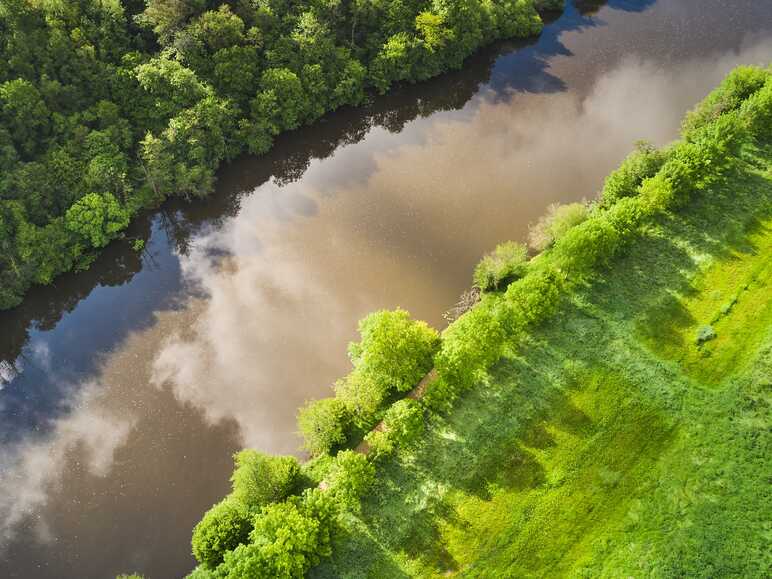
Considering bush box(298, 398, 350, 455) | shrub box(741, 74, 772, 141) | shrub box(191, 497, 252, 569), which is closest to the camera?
shrub box(191, 497, 252, 569)

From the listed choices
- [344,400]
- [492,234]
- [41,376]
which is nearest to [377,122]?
[492,234]

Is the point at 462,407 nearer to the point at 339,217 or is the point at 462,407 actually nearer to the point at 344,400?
the point at 344,400

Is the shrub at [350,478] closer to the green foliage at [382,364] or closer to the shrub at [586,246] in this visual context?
the green foliage at [382,364]

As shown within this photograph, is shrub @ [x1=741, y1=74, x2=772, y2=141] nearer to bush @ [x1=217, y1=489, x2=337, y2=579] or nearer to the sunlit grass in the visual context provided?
the sunlit grass

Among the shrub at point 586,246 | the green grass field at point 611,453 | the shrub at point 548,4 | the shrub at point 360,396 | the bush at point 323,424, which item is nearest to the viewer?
the green grass field at point 611,453

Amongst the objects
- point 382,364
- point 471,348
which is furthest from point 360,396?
point 471,348

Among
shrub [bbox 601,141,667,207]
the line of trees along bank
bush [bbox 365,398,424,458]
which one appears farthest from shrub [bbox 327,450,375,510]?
shrub [bbox 601,141,667,207]

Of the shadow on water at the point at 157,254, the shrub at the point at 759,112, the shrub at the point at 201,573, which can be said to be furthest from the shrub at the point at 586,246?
the shrub at the point at 201,573
